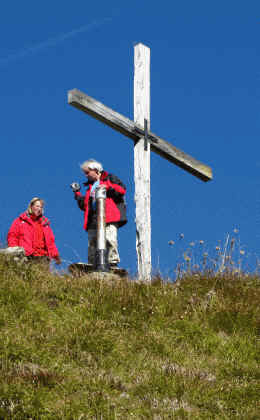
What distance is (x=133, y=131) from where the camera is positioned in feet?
34.8

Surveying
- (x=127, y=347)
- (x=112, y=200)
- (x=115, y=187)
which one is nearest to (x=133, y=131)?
(x=115, y=187)

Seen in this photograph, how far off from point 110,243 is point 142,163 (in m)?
1.50

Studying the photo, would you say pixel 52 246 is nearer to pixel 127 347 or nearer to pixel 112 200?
pixel 112 200

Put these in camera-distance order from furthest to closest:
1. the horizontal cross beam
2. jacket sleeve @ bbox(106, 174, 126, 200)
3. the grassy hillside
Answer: jacket sleeve @ bbox(106, 174, 126, 200) < the horizontal cross beam < the grassy hillside

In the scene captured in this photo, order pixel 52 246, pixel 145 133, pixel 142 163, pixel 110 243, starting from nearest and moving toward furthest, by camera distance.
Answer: pixel 142 163
pixel 145 133
pixel 110 243
pixel 52 246

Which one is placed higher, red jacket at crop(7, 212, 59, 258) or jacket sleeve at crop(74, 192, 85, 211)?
jacket sleeve at crop(74, 192, 85, 211)

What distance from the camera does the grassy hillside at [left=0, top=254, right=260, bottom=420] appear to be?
562 cm

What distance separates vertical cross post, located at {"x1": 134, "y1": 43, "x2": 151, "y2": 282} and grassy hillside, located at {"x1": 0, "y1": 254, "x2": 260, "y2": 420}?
148 centimetres

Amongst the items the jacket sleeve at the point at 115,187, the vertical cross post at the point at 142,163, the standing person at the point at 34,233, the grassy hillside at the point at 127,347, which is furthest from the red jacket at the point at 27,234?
the grassy hillside at the point at 127,347

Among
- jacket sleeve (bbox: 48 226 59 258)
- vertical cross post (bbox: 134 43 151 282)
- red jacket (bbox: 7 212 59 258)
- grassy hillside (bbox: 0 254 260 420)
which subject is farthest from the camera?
jacket sleeve (bbox: 48 226 59 258)

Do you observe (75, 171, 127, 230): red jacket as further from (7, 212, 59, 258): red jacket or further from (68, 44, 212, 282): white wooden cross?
(7, 212, 59, 258): red jacket

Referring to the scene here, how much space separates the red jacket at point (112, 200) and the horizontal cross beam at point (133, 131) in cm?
83

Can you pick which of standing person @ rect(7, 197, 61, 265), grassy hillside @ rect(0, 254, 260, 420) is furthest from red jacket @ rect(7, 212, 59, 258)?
grassy hillside @ rect(0, 254, 260, 420)

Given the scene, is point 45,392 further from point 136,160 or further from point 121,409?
point 136,160
